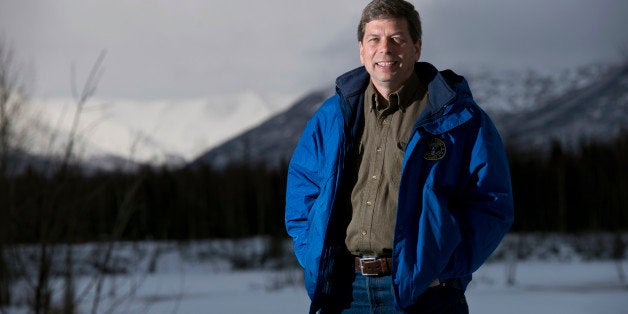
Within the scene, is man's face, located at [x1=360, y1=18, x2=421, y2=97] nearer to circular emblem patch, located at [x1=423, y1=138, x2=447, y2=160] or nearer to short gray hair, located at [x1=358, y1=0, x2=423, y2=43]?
short gray hair, located at [x1=358, y1=0, x2=423, y2=43]

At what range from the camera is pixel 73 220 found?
4.89 metres

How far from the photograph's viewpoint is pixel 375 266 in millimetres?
2498

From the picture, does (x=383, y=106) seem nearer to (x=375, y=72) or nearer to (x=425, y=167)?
(x=375, y=72)

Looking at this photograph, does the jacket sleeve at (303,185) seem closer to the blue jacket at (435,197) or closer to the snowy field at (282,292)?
the blue jacket at (435,197)

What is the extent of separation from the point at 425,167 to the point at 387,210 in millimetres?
170

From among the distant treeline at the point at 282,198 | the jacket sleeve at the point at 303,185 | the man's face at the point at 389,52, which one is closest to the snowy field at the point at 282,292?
the jacket sleeve at the point at 303,185

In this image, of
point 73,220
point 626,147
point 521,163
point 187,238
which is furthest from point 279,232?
point 73,220

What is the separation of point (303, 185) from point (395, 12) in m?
0.64

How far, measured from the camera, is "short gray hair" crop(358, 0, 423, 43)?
2574 mm

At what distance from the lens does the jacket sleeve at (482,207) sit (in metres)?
2.44

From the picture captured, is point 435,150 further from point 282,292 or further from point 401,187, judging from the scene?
point 282,292

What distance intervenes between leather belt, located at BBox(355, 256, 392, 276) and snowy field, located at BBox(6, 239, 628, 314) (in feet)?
7.69

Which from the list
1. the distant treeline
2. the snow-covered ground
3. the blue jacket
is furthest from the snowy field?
the distant treeline

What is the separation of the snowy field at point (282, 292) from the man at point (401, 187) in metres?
2.27
